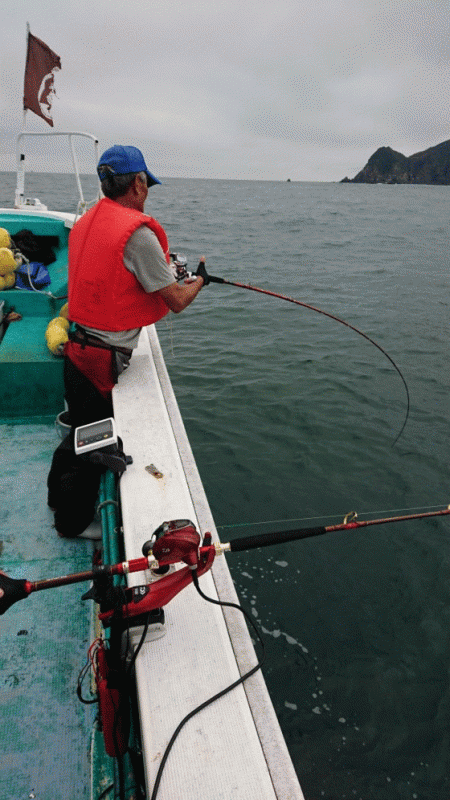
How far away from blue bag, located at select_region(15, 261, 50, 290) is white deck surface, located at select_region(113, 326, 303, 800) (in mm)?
4056

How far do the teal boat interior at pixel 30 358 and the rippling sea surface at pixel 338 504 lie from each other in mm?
1397

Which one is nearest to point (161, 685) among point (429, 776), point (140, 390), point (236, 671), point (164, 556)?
point (236, 671)

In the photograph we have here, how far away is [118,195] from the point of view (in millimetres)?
2945

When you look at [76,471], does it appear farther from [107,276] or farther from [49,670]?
[107,276]

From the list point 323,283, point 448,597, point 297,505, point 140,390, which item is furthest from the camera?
point 323,283

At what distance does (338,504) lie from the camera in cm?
459

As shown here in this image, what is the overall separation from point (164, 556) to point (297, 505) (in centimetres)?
308

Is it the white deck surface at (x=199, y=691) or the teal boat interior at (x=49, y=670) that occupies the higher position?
the white deck surface at (x=199, y=691)

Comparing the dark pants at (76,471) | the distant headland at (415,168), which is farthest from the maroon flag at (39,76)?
the distant headland at (415,168)

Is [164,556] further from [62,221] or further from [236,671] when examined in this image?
[62,221]

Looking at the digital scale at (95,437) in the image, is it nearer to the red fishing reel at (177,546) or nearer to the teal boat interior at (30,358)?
the red fishing reel at (177,546)

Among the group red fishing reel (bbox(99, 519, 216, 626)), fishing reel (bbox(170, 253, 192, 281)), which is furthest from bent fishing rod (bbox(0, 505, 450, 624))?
fishing reel (bbox(170, 253, 192, 281))

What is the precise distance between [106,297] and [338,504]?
9.91 ft

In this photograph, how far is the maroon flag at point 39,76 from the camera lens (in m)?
6.04
